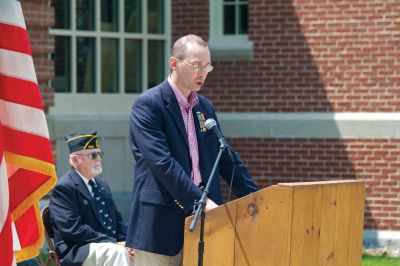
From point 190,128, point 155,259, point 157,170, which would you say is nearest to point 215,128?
point 190,128

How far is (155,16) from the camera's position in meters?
13.7

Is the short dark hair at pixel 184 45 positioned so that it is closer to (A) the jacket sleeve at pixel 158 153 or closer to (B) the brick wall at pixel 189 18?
(A) the jacket sleeve at pixel 158 153

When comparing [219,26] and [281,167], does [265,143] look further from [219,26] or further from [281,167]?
[219,26]

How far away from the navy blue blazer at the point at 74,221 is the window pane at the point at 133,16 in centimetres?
601

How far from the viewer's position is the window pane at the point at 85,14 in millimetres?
12805

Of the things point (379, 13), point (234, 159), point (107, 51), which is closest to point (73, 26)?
point (107, 51)

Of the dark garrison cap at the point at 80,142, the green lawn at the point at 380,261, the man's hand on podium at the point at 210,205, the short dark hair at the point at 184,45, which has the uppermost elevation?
the short dark hair at the point at 184,45

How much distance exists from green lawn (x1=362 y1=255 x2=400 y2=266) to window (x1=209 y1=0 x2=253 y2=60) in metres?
3.28

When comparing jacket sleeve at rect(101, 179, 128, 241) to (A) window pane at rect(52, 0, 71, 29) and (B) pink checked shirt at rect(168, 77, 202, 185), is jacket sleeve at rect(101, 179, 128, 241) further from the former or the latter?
(A) window pane at rect(52, 0, 71, 29)

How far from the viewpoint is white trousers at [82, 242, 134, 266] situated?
285 inches

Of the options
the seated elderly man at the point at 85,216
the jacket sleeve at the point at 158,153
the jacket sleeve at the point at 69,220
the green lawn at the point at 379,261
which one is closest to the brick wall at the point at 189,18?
the green lawn at the point at 379,261

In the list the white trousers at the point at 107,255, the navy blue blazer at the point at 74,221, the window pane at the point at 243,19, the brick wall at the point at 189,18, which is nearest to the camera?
the white trousers at the point at 107,255

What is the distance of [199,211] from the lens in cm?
512

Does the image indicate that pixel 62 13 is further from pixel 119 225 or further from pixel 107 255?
pixel 107 255
